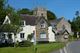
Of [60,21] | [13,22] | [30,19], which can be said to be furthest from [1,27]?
[60,21]

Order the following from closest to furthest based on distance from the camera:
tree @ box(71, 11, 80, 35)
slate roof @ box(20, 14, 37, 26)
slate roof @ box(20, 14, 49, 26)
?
slate roof @ box(20, 14, 37, 26), slate roof @ box(20, 14, 49, 26), tree @ box(71, 11, 80, 35)

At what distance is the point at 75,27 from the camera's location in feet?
391

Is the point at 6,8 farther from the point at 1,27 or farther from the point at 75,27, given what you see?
the point at 75,27

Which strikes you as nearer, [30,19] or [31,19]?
[30,19]

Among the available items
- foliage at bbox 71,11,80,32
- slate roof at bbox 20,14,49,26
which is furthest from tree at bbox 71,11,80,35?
slate roof at bbox 20,14,49,26

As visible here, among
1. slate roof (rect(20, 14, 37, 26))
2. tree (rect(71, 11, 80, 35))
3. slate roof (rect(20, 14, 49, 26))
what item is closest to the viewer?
slate roof (rect(20, 14, 37, 26))

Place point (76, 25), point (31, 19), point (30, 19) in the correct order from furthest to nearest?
1. point (76, 25)
2. point (31, 19)
3. point (30, 19)

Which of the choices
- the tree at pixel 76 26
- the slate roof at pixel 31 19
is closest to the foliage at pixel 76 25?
the tree at pixel 76 26

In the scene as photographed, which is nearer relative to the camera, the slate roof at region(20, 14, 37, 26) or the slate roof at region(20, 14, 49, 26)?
the slate roof at region(20, 14, 37, 26)

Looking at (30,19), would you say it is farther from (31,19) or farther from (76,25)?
(76,25)

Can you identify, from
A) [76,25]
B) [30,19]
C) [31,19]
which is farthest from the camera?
[76,25]

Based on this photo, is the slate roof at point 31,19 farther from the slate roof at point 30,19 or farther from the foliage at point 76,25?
the foliage at point 76,25

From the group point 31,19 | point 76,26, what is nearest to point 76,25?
point 76,26

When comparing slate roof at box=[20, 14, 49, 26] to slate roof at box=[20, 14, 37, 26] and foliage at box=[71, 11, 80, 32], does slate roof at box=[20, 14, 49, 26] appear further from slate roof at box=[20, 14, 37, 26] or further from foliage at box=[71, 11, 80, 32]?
foliage at box=[71, 11, 80, 32]
